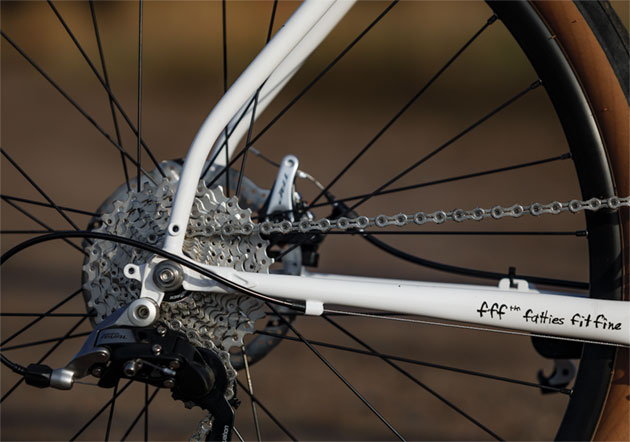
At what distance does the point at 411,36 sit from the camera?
11.3 ft

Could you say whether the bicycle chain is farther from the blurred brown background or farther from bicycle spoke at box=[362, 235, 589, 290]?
the blurred brown background

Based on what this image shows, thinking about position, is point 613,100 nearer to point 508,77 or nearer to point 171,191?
point 171,191

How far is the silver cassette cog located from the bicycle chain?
3cm

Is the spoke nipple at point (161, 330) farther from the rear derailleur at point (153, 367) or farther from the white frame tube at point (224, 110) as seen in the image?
the white frame tube at point (224, 110)

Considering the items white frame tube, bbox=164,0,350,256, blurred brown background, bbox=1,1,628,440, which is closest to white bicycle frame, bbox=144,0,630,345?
white frame tube, bbox=164,0,350,256

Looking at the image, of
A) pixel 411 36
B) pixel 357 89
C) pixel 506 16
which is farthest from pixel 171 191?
pixel 411 36

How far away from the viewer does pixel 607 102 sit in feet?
3.31

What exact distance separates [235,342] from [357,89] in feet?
8.20

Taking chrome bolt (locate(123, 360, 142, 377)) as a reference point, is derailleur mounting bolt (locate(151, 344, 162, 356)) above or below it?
Result: above

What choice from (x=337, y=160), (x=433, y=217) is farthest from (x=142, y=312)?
(x=337, y=160)

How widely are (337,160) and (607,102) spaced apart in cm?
208

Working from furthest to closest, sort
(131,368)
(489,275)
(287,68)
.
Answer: (489,275) < (287,68) < (131,368)

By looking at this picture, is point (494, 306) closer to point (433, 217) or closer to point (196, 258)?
point (433, 217)

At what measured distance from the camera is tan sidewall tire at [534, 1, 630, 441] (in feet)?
3.30
